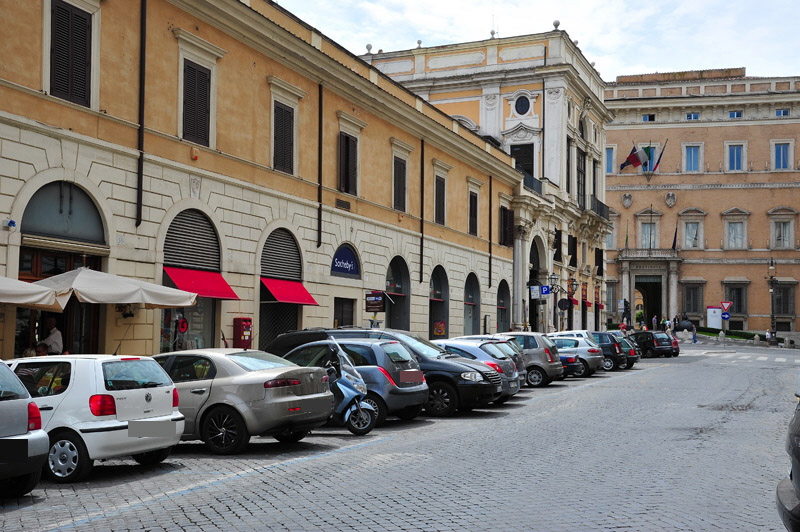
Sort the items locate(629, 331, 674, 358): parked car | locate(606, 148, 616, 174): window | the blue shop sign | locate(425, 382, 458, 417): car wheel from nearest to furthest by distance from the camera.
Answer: locate(425, 382, 458, 417): car wheel → the blue shop sign → locate(629, 331, 674, 358): parked car → locate(606, 148, 616, 174): window

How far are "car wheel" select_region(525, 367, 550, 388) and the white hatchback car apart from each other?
16.5m

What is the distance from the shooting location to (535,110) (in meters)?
51.7

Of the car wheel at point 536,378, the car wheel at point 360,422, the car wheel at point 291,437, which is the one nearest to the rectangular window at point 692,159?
the car wheel at point 536,378

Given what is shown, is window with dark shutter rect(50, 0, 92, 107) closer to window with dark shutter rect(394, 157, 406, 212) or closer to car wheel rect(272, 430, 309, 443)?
car wheel rect(272, 430, 309, 443)

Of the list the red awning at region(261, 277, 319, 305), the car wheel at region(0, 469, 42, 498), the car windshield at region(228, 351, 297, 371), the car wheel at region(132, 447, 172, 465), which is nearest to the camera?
the car wheel at region(0, 469, 42, 498)

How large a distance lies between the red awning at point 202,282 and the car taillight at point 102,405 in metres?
9.54

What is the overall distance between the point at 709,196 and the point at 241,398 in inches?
3028

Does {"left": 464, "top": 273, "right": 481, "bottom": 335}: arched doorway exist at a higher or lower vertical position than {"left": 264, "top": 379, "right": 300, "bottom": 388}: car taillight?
higher

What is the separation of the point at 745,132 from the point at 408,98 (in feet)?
188

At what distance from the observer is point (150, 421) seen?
10.8 metres

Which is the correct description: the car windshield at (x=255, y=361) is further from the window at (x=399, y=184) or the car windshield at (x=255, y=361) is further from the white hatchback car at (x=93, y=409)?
the window at (x=399, y=184)

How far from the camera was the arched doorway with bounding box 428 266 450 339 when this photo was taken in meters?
35.5

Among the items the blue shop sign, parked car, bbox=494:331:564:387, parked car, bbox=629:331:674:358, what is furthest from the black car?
parked car, bbox=629:331:674:358

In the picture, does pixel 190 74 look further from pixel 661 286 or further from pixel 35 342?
pixel 661 286
